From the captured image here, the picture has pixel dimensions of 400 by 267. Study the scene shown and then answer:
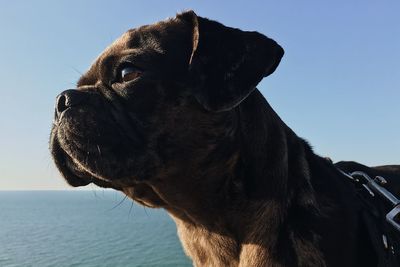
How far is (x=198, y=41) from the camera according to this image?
187 inches

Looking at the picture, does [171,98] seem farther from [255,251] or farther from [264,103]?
[255,251]

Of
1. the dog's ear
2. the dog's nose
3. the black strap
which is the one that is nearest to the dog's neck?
the dog's ear

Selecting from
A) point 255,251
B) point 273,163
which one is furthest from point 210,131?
point 255,251

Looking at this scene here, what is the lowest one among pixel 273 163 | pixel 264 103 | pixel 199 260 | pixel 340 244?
pixel 199 260

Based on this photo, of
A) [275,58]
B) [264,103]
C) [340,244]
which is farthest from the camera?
[264,103]

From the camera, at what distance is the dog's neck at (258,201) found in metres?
4.38

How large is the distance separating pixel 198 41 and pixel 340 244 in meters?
2.23

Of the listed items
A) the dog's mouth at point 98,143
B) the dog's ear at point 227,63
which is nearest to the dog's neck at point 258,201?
the dog's ear at point 227,63

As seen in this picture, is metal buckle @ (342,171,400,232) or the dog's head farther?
the dog's head

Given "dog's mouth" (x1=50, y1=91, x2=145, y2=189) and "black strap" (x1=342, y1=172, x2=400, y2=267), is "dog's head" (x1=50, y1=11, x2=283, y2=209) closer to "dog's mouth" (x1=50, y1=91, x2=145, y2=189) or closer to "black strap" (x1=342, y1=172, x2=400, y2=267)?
"dog's mouth" (x1=50, y1=91, x2=145, y2=189)

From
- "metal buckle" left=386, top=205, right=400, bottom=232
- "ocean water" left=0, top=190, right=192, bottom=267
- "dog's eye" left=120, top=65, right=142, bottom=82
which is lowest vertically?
"ocean water" left=0, top=190, right=192, bottom=267

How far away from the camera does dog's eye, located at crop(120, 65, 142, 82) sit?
4645mm

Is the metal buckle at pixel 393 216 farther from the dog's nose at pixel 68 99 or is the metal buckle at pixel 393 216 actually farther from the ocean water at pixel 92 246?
the ocean water at pixel 92 246

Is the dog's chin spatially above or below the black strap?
below
